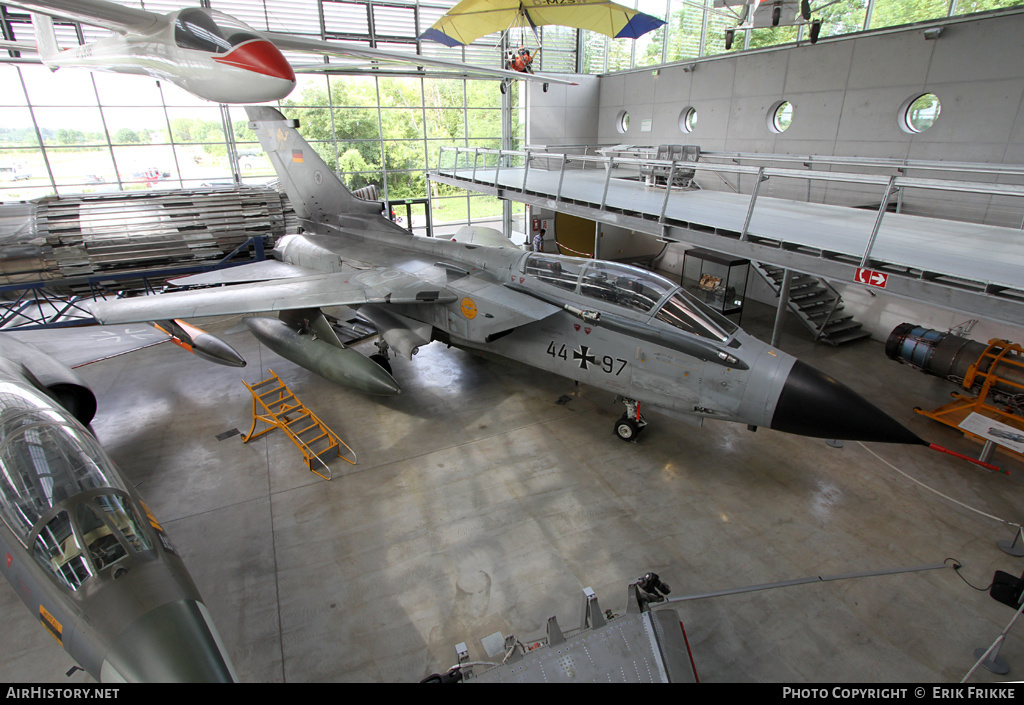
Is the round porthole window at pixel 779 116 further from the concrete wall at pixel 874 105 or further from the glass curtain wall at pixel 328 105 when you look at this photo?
the glass curtain wall at pixel 328 105

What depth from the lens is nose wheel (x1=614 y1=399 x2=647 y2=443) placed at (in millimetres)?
7629

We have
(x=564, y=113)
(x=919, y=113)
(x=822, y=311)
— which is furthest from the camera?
(x=564, y=113)

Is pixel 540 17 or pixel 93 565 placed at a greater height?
pixel 540 17

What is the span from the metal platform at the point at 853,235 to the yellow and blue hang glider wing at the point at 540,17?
214 inches

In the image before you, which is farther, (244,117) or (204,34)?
(244,117)

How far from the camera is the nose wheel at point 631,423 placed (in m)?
7.63

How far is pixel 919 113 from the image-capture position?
10.5 meters

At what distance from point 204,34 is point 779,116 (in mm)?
13334

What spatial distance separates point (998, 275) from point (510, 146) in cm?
1911

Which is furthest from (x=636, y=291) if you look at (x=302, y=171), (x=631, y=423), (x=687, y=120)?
(x=687, y=120)

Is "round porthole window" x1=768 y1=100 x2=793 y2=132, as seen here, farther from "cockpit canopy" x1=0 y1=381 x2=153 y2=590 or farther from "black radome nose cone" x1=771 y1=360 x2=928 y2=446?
"cockpit canopy" x1=0 y1=381 x2=153 y2=590

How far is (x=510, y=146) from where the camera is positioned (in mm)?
21656

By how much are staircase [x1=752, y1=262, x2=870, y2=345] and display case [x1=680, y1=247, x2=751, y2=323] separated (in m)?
0.53

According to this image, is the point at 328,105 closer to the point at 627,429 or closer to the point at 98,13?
the point at 98,13
